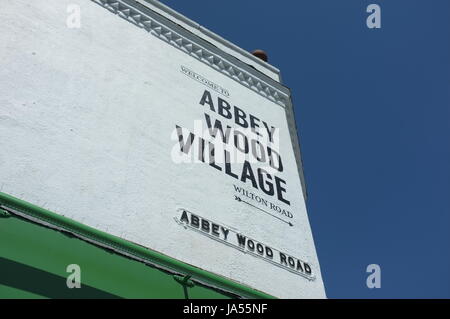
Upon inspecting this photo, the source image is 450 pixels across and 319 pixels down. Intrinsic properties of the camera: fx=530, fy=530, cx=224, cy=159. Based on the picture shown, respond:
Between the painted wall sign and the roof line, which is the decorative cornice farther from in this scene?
the roof line

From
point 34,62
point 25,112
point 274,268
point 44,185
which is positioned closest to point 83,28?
point 34,62

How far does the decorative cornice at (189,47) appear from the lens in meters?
9.85

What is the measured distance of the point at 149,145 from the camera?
26.0ft

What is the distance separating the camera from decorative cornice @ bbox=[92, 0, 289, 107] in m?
9.85

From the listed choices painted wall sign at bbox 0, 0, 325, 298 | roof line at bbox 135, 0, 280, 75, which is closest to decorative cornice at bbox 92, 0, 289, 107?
painted wall sign at bbox 0, 0, 325, 298

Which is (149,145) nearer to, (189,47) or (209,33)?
(189,47)

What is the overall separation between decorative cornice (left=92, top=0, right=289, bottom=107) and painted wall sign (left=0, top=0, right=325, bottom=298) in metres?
0.03

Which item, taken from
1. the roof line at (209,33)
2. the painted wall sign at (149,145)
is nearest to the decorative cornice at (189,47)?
the painted wall sign at (149,145)

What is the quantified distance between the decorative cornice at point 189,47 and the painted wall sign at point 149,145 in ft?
0.09

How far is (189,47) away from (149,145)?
3.12 m

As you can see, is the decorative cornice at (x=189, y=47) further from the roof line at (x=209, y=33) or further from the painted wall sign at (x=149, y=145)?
the roof line at (x=209, y=33)

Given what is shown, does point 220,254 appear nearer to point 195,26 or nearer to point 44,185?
point 44,185

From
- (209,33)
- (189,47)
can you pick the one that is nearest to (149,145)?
(189,47)
